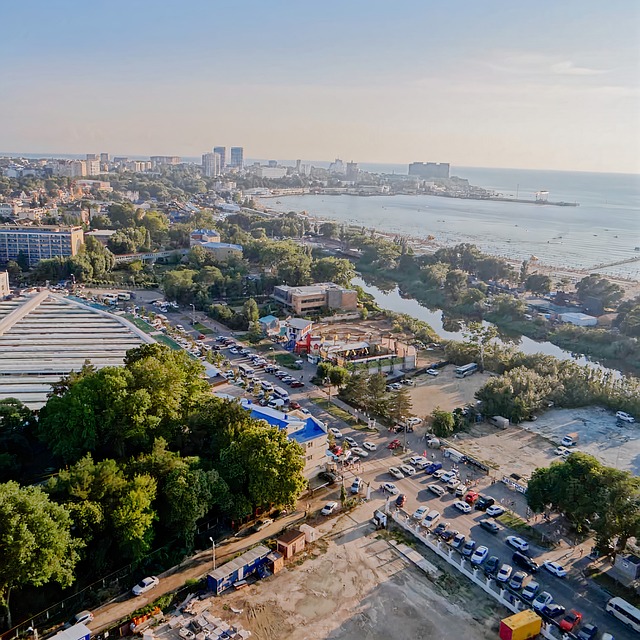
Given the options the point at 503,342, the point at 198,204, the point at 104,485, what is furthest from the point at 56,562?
the point at 198,204

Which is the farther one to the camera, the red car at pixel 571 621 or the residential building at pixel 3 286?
the residential building at pixel 3 286

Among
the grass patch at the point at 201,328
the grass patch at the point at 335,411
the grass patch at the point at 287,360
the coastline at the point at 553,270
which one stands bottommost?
the grass patch at the point at 335,411

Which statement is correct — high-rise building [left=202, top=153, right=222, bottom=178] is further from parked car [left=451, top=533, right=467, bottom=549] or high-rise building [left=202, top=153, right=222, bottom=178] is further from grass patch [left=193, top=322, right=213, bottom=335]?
parked car [left=451, top=533, right=467, bottom=549]

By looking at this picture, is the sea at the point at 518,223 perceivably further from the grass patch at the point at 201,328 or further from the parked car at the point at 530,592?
the parked car at the point at 530,592

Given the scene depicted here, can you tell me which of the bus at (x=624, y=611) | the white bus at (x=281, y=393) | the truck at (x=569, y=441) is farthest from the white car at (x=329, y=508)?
the truck at (x=569, y=441)

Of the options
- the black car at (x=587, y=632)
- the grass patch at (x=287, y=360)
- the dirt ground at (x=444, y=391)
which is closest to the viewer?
the black car at (x=587, y=632)

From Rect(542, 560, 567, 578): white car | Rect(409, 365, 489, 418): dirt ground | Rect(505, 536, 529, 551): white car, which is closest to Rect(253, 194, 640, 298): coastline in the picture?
Rect(409, 365, 489, 418): dirt ground
